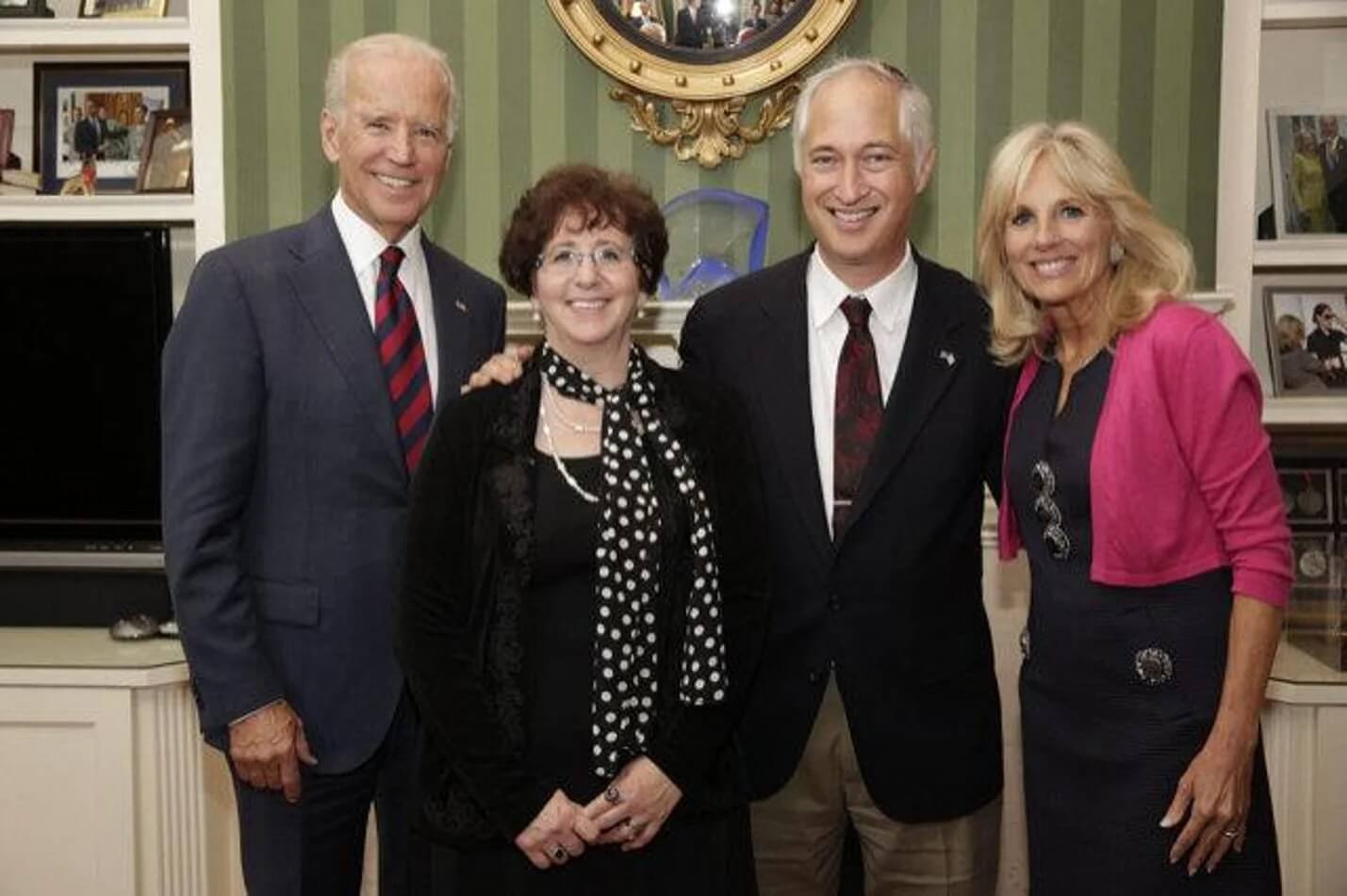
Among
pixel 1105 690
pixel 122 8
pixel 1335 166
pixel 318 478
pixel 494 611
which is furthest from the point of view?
pixel 122 8

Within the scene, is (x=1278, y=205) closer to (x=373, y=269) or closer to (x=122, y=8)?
(x=373, y=269)

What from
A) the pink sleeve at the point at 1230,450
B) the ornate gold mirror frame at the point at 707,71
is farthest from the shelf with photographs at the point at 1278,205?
the pink sleeve at the point at 1230,450

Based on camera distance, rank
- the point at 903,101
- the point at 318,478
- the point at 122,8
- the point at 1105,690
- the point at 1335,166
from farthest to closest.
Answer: the point at 122,8
the point at 1335,166
the point at 903,101
the point at 318,478
the point at 1105,690

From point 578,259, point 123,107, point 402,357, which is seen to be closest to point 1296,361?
point 578,259

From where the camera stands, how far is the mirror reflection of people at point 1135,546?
1.99m

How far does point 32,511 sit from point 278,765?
1.37m

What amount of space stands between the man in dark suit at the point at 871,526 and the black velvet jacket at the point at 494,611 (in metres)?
0.18

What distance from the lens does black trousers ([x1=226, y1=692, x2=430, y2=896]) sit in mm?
2254

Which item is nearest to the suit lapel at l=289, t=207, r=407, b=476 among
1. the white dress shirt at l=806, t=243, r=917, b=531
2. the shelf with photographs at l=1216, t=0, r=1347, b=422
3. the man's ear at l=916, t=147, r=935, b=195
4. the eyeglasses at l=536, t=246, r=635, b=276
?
the eyeglasses at l=536, t=246, r=635, b=276

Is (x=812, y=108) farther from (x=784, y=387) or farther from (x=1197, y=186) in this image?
(x=1197, y=186)

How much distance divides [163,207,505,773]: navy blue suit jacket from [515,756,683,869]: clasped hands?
1.29 feet

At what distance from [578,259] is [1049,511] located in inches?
30.0

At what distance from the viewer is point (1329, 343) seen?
3217 millimetres

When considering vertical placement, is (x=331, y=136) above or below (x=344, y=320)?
above
